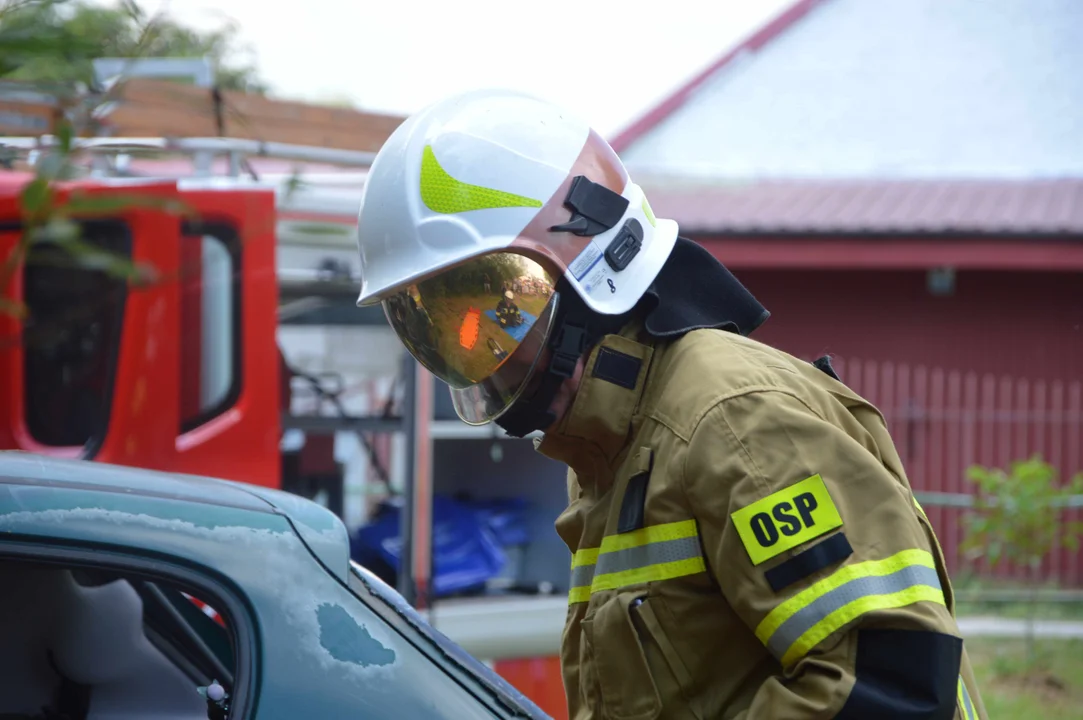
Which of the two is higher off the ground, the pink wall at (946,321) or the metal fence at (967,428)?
the pink wall at (946,321)

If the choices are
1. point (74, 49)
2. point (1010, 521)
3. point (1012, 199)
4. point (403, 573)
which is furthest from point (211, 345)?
point (1012, 199)

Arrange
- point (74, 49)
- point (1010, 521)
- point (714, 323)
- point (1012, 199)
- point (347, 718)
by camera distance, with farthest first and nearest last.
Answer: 1. point (1012, 199)
2. point (1010, 521)
3. point (714, 323)
4. point (347, 718)
5. point (74, 49)

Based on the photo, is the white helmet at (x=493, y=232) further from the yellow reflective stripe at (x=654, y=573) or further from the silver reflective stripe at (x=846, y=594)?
the silver reflective stripe at (x=846, y=594)

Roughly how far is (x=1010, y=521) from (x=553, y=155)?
6.30m

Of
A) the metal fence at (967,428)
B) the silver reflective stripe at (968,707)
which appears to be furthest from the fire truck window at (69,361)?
the metal fence at (967,428)

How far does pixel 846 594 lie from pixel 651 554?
11.0 inches

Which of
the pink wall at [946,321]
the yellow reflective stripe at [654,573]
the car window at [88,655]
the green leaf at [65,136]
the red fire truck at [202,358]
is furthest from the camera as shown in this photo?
the pink wall at [946,321]

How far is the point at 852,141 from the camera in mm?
14758

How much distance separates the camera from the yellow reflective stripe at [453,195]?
194 centimetres

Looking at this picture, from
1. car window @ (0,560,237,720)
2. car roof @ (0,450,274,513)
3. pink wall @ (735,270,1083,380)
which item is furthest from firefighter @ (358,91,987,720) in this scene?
pink wall @ (735,270,1083,380)

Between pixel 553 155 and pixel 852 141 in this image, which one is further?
pixel 852 141

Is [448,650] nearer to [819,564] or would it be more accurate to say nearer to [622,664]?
[622,664]

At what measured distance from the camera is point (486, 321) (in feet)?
6.32

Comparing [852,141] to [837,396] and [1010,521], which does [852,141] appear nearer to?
[1010,521]
